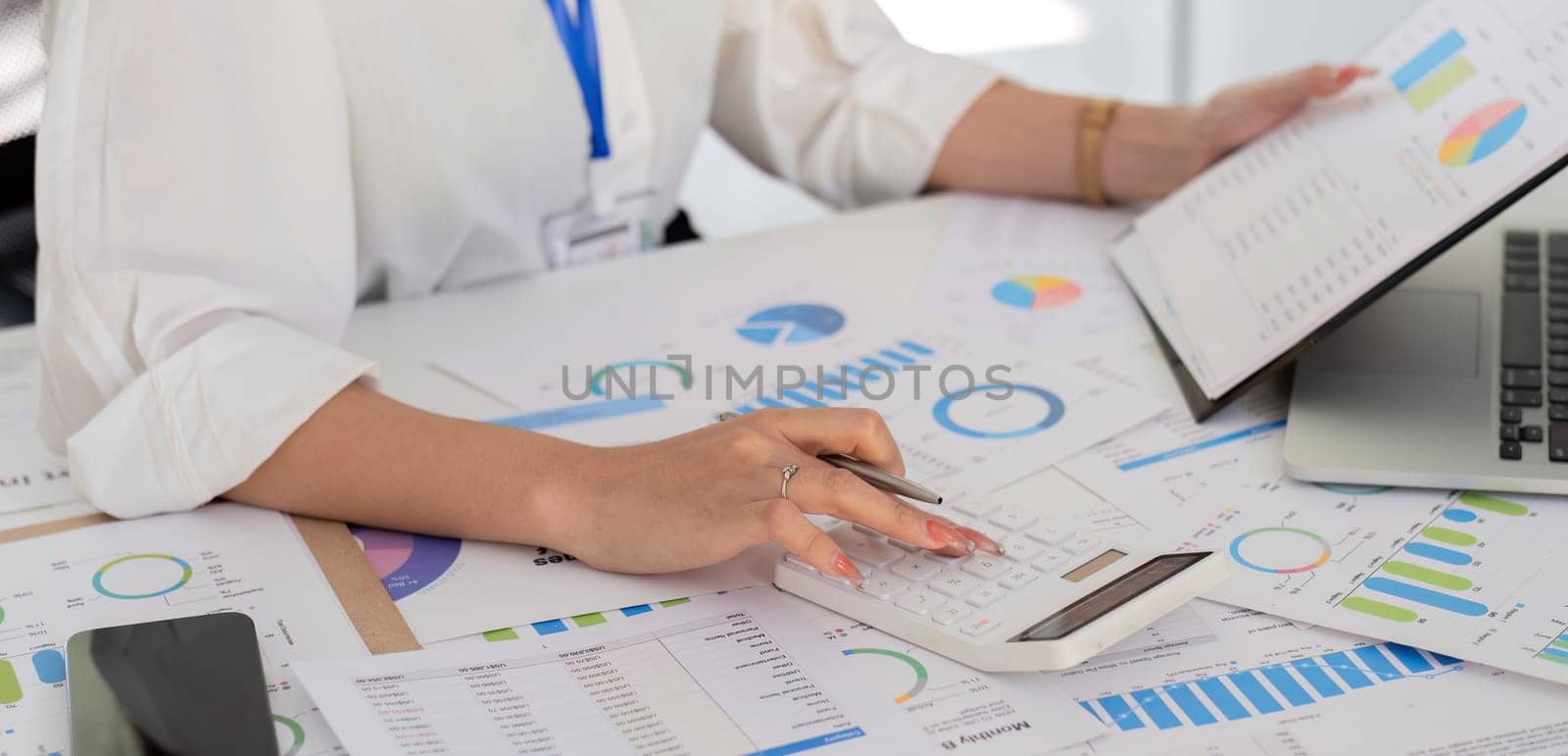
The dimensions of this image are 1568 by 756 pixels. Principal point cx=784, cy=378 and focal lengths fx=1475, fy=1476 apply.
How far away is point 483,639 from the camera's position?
0.76m

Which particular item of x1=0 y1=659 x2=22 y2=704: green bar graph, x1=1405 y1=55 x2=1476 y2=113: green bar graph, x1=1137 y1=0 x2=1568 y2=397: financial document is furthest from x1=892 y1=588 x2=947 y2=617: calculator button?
x1=1405 y1=55 x2=1476 y2=113: green bar graph

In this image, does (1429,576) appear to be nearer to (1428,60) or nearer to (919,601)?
(919,601)

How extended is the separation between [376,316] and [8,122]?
1.82 ft

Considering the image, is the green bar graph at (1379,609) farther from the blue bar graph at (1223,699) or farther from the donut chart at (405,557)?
the donut chart at (405,557)

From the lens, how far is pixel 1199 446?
3.10 ft

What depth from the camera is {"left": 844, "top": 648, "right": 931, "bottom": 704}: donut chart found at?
706 millimetres

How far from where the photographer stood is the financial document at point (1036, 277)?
1.12m

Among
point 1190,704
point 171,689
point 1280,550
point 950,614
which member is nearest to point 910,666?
point 950,614

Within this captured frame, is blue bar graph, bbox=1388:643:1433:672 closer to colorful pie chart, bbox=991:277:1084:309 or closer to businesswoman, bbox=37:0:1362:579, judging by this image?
businesswoman, bbox=37:0:1362:579

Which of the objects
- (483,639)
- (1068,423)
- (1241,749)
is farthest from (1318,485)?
(483,639)

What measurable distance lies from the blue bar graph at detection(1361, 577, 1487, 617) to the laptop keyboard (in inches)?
6.0

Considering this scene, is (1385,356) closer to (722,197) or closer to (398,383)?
(398,383)

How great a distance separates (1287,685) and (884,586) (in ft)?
0.66

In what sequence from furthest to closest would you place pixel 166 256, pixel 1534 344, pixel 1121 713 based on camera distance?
pixel 1534 344 < pixel 166 256 < pixel 1121 713
